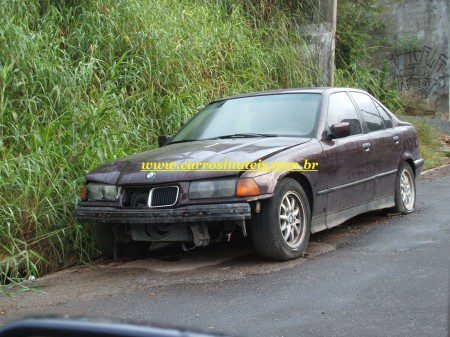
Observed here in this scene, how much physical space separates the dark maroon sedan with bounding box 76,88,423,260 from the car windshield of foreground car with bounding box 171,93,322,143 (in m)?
0.01

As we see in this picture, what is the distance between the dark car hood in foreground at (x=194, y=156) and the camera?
5.45 m

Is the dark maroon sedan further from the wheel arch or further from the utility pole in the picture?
the utility pole

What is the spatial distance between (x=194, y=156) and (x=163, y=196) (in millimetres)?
456

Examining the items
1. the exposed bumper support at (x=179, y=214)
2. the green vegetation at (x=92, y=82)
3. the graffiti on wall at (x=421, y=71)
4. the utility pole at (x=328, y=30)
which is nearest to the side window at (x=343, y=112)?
the exposed bumper support at (x=179, y=214)

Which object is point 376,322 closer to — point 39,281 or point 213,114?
point 39,281

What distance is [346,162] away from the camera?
6.54 metres

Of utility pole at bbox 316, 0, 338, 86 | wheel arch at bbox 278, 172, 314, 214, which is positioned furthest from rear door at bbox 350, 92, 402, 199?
utility pole at bbox 316, 0, 338, 86

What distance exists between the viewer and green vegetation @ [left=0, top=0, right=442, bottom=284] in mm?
6352

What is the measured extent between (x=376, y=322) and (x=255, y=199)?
1.55m

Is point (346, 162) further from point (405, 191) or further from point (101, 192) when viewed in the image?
point (101, 192)

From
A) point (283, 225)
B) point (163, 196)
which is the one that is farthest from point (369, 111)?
point (163, 196)

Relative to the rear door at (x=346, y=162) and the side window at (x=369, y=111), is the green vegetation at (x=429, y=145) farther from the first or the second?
the rear door at (x=346, y=162)

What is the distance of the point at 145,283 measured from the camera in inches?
207

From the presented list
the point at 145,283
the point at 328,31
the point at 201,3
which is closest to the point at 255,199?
the point at 145,283
